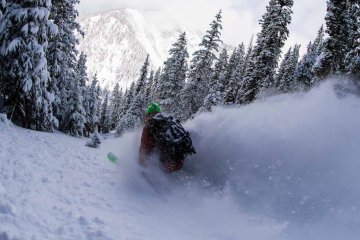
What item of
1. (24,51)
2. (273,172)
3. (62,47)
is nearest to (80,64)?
(62,47)

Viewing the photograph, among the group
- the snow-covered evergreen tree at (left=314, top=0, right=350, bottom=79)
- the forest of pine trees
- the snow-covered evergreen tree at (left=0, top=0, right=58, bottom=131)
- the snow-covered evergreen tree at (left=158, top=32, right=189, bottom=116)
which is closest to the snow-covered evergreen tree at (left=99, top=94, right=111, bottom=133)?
the forest of pine trees

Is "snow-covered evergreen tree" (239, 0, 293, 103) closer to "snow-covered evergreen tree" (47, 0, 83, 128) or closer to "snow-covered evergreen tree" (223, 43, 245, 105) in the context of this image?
"snow-covered evergreen tree" (47, 0, 83, 128)

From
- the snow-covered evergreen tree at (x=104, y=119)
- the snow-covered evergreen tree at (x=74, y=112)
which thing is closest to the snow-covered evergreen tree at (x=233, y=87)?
the snow-covered evergreen tree at (x=74, y=112)

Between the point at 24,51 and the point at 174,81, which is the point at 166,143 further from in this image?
the point at 174,81

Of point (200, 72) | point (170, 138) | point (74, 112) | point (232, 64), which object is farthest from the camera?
point (232, 64)

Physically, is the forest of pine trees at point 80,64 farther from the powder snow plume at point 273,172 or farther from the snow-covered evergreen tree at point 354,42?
the powder snow plume at point 273,172

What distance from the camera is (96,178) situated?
10305mm

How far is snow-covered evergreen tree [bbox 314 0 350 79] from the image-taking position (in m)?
24.7

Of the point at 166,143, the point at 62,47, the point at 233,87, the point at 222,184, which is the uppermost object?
the point at 233,87

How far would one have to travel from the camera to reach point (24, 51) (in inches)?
657

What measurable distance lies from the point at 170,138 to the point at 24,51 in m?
10.5

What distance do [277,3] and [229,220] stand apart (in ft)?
86.6

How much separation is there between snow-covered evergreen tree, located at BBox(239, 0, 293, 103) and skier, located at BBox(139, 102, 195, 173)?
21722 mm

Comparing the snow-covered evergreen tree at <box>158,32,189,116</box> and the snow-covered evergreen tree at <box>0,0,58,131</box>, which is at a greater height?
the snow-covered evergreen tree at <box>158,32,189,116</box>
